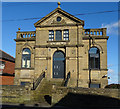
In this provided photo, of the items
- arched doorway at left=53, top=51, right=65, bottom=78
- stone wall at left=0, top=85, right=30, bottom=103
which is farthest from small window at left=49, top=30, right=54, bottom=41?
stone wall at left=0, top=85, right=30, bottom=103

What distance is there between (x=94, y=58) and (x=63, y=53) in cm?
470

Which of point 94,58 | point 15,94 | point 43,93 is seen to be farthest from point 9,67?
point 94,58

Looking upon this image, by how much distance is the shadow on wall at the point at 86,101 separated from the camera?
1462 cm

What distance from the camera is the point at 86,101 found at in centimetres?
1501

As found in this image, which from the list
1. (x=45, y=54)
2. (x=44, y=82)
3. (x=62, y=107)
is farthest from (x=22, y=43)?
(x=62, y=107)

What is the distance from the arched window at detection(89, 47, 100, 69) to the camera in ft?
72.0

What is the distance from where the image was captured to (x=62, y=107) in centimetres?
1388

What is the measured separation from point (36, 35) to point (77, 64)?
798 cm

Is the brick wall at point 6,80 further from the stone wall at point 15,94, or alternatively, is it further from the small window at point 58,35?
the small window at point 58,35

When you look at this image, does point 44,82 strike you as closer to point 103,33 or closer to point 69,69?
point 69,69

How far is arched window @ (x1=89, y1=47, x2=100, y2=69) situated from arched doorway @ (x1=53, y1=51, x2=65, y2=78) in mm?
4145

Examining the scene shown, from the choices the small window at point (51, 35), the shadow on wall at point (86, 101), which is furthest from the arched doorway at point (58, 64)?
the shadow on wall at point (86, 101)

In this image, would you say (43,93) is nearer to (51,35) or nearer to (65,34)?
(51,35)

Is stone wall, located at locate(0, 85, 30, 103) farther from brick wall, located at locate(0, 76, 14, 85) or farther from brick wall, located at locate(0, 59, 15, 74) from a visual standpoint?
brick wall, located at locate(0, 59, 15, 74)
